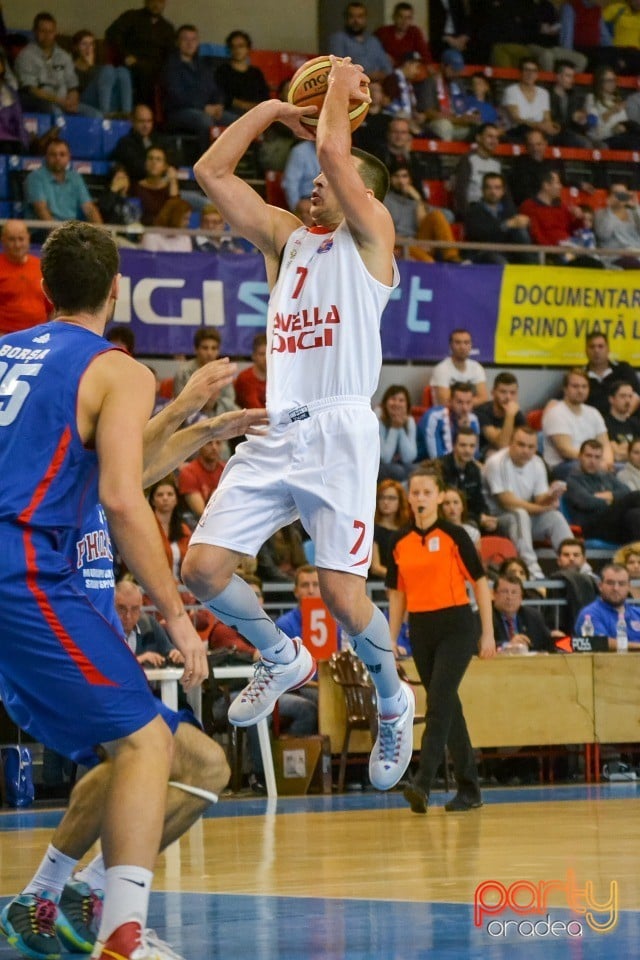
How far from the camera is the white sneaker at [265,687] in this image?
689 cm

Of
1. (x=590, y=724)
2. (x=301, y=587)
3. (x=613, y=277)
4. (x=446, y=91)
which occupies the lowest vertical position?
(x=590, y=724)

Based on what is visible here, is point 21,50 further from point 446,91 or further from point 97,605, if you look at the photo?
point 97,605

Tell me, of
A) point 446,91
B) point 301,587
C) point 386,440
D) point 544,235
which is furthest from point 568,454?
point 446,91

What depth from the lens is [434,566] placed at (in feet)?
34.9

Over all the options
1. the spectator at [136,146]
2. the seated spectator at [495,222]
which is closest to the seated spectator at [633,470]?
the seated spectator at [495,222]

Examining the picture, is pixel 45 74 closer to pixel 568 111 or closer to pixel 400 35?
pixel 400 35

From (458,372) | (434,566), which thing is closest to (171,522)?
(434,566)

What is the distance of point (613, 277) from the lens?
17984mm

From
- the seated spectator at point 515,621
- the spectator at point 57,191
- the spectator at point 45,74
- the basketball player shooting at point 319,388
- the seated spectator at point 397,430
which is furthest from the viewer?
the spectator at point 45,74

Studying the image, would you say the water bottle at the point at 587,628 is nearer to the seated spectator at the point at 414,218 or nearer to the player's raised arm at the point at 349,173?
the seated spectator at the point at 414,218

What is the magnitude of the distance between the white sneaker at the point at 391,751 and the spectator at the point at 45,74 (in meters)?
11.5

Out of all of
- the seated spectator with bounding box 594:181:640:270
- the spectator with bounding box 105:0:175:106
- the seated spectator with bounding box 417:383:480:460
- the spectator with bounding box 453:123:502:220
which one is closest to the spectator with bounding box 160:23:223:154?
the spectator with bounding box 105:0:175:106

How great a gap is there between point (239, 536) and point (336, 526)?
1.30 ft

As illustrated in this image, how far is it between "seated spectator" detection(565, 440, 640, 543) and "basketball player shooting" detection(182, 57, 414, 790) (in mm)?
9931
